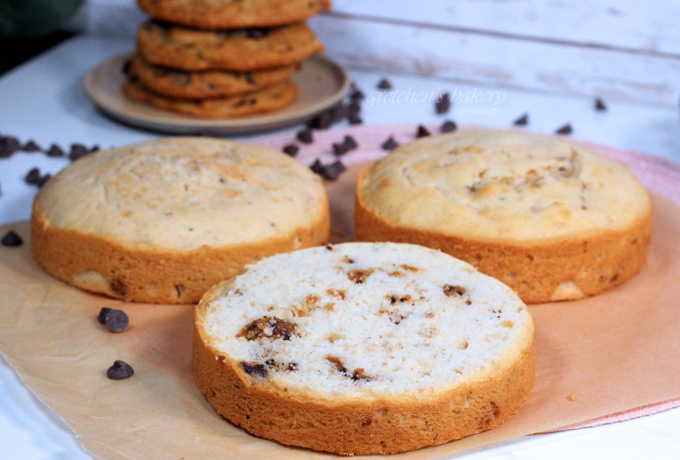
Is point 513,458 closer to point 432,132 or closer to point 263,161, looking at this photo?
point 263,161

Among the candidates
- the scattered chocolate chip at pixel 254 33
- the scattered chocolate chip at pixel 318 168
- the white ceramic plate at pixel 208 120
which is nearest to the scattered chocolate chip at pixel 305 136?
the white ceramic plate at pixel 208 120

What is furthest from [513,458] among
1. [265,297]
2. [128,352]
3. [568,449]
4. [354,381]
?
[128,352]

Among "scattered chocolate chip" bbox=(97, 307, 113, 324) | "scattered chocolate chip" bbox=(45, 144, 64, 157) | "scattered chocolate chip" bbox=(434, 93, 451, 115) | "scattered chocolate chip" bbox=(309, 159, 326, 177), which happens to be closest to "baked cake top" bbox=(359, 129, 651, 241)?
"scattered chocolate chip" bbox=(309, 159, 326, 177)

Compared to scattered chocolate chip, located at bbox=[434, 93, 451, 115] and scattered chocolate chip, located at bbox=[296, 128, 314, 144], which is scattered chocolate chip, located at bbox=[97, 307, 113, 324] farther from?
scattered chocolate chip, located at bbox=[434, 93, 451, 115]

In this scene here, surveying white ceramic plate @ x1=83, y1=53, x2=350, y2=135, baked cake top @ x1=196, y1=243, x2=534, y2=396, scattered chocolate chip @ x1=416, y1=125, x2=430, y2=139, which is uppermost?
baked cake top @ x1=196, y1=243, x2=534, y2=396

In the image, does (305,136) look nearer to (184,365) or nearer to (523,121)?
(523,121)

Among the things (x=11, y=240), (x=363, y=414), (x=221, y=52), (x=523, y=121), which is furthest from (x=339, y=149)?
(x=363, y=414)
